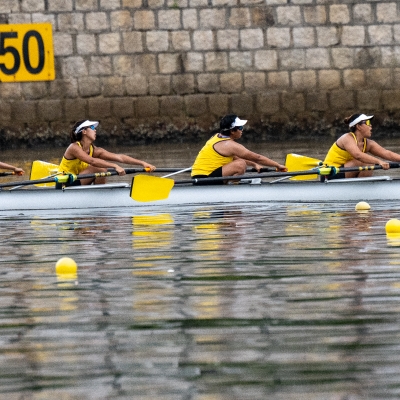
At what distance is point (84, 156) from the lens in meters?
12.8

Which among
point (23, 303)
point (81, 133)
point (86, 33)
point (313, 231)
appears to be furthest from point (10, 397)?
point (86, 33)

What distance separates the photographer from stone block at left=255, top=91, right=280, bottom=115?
2331cm

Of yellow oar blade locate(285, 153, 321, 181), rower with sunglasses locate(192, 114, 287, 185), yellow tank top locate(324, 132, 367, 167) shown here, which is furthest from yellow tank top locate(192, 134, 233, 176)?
yellow tank top locate(324, 132, 367, 167)

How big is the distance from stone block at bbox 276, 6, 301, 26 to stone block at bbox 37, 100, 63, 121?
4478 millimetres

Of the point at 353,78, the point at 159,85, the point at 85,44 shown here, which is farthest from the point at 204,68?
the point at 353,78

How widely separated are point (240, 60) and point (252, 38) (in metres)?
0.47

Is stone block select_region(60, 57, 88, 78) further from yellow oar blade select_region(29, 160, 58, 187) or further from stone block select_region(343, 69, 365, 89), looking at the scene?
yellow oar blade select_region(29, 160, 58, 187)

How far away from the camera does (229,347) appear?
5.91 metres

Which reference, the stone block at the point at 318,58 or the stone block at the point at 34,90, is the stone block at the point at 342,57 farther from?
the stone block at the point at 34,90

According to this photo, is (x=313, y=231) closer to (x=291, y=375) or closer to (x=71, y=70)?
(x=291, y=375)

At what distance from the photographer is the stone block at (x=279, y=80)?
23163 mm

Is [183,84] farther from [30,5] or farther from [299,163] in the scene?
[299,163]

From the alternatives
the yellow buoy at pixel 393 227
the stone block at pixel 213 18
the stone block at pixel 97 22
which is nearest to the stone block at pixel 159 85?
the stone block at pixel 213 18

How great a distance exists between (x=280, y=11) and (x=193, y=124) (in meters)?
2.72
